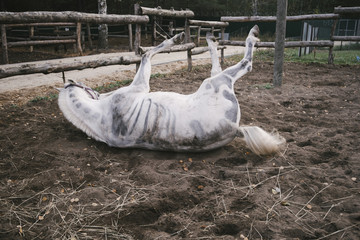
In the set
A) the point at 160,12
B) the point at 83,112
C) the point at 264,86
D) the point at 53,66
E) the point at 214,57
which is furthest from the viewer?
the point at 160,12

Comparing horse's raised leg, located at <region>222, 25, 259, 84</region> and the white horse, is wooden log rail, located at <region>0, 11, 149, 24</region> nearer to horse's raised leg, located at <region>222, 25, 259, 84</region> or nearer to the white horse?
the white horse

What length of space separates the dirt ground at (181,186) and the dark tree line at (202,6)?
13.7 m

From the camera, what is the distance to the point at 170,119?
271 centimetres

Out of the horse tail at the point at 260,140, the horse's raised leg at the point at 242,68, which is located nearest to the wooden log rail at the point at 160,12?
the horse's raised leg at the point at 242,68

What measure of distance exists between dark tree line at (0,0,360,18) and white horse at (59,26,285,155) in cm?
1414

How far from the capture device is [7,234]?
184 cm

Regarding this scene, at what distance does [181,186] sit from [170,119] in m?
0.66

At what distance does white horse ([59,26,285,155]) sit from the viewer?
2.65m

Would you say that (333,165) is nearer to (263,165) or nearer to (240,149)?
(263,165)

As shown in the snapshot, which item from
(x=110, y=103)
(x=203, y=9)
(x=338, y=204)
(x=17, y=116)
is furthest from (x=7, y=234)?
(x=203, y=9)

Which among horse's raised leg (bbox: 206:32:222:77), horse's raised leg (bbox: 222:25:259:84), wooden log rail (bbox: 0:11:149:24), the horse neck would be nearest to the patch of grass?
horse's raised leg (bbox: 222:25:259:84)

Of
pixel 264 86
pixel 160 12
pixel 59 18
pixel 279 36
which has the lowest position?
pixel 264 86

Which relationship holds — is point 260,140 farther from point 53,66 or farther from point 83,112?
point 53,66

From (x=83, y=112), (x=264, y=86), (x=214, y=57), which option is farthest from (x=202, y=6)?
(x=83, y=112)
